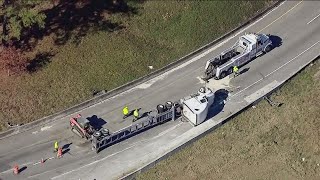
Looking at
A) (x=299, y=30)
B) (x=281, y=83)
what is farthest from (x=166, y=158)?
(x=299, y=30)

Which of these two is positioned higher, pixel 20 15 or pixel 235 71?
pixel 20 15

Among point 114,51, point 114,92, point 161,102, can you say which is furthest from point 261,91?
point 114,51

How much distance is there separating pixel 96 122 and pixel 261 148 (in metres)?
12.8

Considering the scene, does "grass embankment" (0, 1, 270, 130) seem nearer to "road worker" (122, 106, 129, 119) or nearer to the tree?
"road worker" (122, 106, 129, 119)

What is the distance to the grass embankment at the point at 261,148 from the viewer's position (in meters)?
41.1

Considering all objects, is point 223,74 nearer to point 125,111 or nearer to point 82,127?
point 125,111

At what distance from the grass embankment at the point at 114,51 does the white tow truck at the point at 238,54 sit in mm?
3873

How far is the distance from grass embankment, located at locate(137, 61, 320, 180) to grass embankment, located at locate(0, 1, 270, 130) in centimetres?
944

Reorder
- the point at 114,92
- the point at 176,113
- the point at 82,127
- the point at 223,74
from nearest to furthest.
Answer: the point at 82,127, the point at 176,113, the point at 114,92, the point at 223,74

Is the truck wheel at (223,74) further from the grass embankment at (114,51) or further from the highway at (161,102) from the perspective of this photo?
the grass embankment at (114,51)

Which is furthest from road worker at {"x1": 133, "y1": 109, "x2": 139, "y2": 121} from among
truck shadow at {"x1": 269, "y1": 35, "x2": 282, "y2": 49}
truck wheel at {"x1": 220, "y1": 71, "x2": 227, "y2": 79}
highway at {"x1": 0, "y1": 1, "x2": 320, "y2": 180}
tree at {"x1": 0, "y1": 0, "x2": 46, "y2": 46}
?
truck shadow at {"x1": 269, "y1": 35, "x2": 282, "y2": 49}

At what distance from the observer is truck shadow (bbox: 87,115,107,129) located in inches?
1745

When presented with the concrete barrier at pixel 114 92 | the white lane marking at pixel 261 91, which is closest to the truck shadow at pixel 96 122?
the concrete barrier at pixel 114 92

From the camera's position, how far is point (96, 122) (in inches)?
1761
